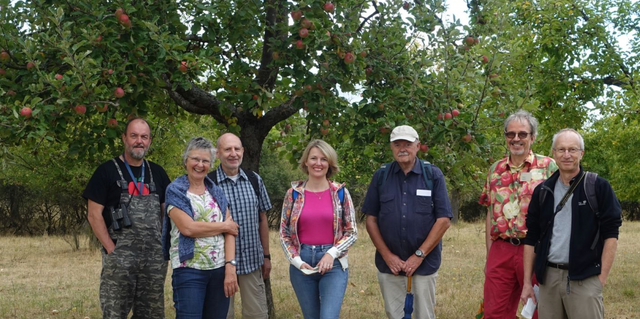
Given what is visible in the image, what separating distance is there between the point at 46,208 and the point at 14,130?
69.9ft

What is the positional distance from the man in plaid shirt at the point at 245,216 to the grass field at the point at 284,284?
3231 millimetres

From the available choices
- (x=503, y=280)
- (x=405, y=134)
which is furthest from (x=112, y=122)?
(x=503, y=280)

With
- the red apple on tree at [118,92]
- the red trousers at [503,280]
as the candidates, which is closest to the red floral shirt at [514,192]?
the red trousers at [503,280]

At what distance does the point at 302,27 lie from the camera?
241 inches

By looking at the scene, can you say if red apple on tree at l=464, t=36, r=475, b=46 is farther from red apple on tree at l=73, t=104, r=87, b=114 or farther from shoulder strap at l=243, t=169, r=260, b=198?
red apple on tree at l=73, t=104, r=87, b=114

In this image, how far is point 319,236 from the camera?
4957mm

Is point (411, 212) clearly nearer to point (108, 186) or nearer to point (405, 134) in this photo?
point (405, 134)

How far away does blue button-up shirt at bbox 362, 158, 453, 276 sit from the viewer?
16.6 ft

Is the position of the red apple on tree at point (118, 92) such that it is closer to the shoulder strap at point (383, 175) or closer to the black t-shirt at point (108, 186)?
the black t-shirt at point (108, 186)

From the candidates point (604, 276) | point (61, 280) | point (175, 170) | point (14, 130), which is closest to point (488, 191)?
point (604, 276)

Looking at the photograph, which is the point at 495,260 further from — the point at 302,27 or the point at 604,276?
the point at 302,27

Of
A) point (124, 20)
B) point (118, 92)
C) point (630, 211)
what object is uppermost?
point (124, 20)

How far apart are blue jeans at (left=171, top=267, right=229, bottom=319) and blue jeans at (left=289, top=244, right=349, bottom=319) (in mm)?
602

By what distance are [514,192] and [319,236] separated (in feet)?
5.22
